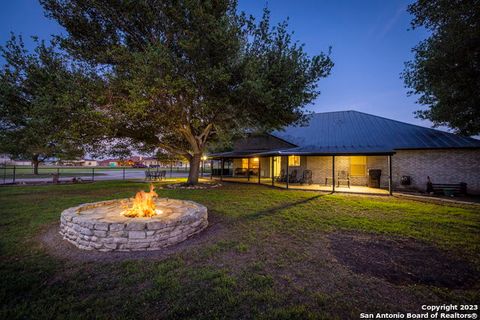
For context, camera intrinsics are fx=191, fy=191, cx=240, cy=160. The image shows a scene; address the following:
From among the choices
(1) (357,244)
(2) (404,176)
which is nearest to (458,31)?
(2) (404,176)

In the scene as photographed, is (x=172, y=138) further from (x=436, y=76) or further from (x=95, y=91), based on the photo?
(x=436, y=76)

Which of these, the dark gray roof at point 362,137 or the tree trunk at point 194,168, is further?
the tree trunk at point 194,168

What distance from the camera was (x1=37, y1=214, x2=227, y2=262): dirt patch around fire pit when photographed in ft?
12.1

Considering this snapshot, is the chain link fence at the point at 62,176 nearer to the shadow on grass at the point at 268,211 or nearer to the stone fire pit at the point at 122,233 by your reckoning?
the stone fire pit at the point at 122,233

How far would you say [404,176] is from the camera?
40.2 feet

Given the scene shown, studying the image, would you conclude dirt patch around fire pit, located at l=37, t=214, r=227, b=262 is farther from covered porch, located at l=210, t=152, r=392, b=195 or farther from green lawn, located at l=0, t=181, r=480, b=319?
covered porch, located at l=210, t=152, r=392, b=195

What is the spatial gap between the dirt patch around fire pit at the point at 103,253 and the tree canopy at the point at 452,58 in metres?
11.3

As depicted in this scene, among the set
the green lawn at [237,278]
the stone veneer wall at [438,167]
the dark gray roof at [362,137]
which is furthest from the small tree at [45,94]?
the stone veneer wall at [438,167]

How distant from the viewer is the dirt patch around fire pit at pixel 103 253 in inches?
146

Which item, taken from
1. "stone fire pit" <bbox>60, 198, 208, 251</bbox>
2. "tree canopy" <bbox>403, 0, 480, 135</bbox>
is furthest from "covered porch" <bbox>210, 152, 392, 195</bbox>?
"stone fire pit" <bbox>60, 198, 208, 251</bbox>

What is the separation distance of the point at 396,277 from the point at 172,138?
1430 centimetres

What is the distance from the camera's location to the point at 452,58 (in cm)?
790

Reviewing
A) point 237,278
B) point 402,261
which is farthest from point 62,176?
point 402,261

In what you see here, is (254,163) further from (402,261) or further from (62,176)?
(62,176)
